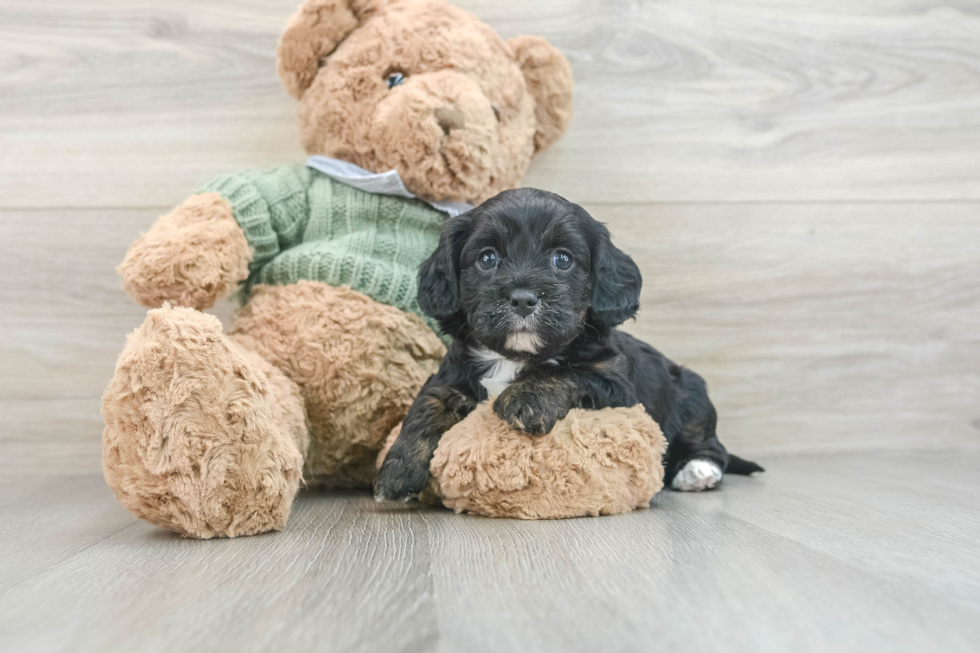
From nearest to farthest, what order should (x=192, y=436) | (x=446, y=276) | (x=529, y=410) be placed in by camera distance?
(x=192, y=436) → (x=529, y=410) → (x=446, y=276)

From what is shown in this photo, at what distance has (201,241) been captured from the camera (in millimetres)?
1631

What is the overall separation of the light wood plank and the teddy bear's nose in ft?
2.42

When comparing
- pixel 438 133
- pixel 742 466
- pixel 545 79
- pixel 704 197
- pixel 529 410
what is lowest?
pixel 742 466

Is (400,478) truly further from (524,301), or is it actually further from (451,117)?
(451,117)

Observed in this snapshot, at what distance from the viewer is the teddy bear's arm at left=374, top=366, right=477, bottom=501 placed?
4.80 feet

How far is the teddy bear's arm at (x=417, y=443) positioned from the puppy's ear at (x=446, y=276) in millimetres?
183

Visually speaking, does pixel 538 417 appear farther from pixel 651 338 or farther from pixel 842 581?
pixel 651 338

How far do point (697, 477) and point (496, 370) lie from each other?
63 cm

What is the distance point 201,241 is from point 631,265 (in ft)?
3.11

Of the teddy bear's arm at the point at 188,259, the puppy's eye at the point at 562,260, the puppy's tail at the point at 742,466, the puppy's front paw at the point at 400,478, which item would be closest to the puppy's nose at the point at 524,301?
the puppy's eye at the point at 562,260

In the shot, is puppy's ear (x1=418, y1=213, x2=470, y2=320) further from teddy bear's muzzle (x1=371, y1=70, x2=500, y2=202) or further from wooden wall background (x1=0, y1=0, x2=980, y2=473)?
wooden wall background (x1=0, y1=0, x2=980, y2=473)

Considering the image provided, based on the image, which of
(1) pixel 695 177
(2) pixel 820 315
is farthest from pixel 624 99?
(2) pixel 820 315

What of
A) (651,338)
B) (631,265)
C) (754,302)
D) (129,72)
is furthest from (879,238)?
(129,72)

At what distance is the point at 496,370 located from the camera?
1572 mm
